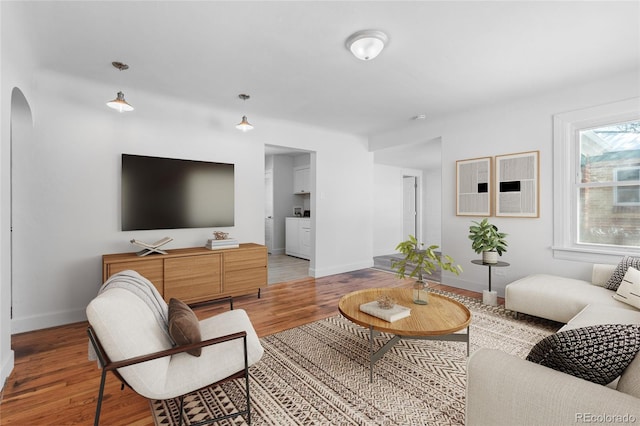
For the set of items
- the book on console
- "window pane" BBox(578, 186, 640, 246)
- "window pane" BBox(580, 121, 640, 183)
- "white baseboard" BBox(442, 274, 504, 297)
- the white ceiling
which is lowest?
"white baseboard" BBox(442, 274, 504, 297)

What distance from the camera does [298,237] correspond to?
23.7ft

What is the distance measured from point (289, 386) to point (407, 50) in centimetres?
283

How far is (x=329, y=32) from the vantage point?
7.75 ft

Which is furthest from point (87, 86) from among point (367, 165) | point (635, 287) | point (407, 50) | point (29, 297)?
point (635, 287)

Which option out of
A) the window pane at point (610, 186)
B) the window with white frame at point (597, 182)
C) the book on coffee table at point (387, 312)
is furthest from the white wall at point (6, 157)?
the window pane at point (610, 186)

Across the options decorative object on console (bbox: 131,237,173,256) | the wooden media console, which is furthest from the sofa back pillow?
decorative object on console (bbox: 131,237,173,256)

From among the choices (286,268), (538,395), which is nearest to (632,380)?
(538,395)

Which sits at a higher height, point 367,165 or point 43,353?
point 367,165

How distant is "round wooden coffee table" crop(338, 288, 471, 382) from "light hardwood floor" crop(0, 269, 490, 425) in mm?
905

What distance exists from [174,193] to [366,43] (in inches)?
112

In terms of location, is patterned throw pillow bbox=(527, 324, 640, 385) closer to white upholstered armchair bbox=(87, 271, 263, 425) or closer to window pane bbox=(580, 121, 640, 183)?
white upholstered armchair bbox=(87, 271, 263, 425)

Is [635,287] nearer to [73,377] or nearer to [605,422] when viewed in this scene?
[605,422]

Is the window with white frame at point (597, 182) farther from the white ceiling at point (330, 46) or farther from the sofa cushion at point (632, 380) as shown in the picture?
the sofa cushion at point (632, 380)

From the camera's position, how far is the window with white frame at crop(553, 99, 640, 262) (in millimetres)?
3162
